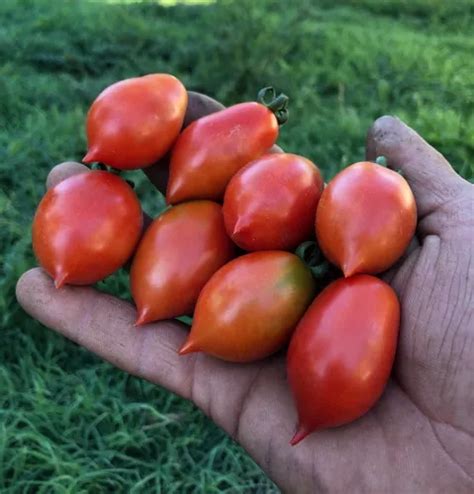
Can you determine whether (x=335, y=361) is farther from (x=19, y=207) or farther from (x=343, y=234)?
(x=19, y=207)

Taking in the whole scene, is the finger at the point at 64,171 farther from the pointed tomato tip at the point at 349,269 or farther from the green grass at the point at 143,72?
the pointed tomato tip at the point at 349,269

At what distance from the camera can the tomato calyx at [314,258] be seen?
1.71 meters

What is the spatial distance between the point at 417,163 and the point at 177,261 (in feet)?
2.17

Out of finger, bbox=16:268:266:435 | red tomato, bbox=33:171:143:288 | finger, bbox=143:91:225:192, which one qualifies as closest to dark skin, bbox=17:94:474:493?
finger, bbox=16:268:266:435

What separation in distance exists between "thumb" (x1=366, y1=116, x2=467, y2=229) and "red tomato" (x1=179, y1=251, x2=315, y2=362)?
1.34 feet

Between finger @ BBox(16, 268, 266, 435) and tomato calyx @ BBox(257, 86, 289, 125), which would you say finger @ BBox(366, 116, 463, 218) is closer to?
tomato calyx @ BBox(257, 86, 289, 125)

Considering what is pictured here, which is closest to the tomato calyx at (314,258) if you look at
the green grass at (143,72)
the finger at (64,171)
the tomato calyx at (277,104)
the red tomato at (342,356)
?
the red tomato at (342,356)

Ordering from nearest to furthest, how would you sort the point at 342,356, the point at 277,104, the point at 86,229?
the point at 342,356 → the point at 86,229 → the point at 277,104

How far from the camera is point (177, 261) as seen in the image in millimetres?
1703

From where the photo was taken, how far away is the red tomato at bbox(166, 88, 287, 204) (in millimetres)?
1832

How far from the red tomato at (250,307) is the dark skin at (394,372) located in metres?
0.14

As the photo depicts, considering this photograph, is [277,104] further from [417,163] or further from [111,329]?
[111,329]

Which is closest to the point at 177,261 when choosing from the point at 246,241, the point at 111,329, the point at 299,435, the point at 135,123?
the point at 246,241

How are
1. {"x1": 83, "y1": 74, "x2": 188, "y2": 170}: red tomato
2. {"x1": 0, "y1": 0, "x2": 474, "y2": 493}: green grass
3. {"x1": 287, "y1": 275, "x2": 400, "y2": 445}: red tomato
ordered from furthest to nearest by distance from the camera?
1. {"x1": 0, "y1": 0, "x2": 474, "y2": 493}: green grass
2. {"x1": 83, "y1": 74, "x2": 188, "y2": 170}: red tomato
3. {"x1": 287, "y1": 275, "x2": 400, "y2": 445}: red tomato
